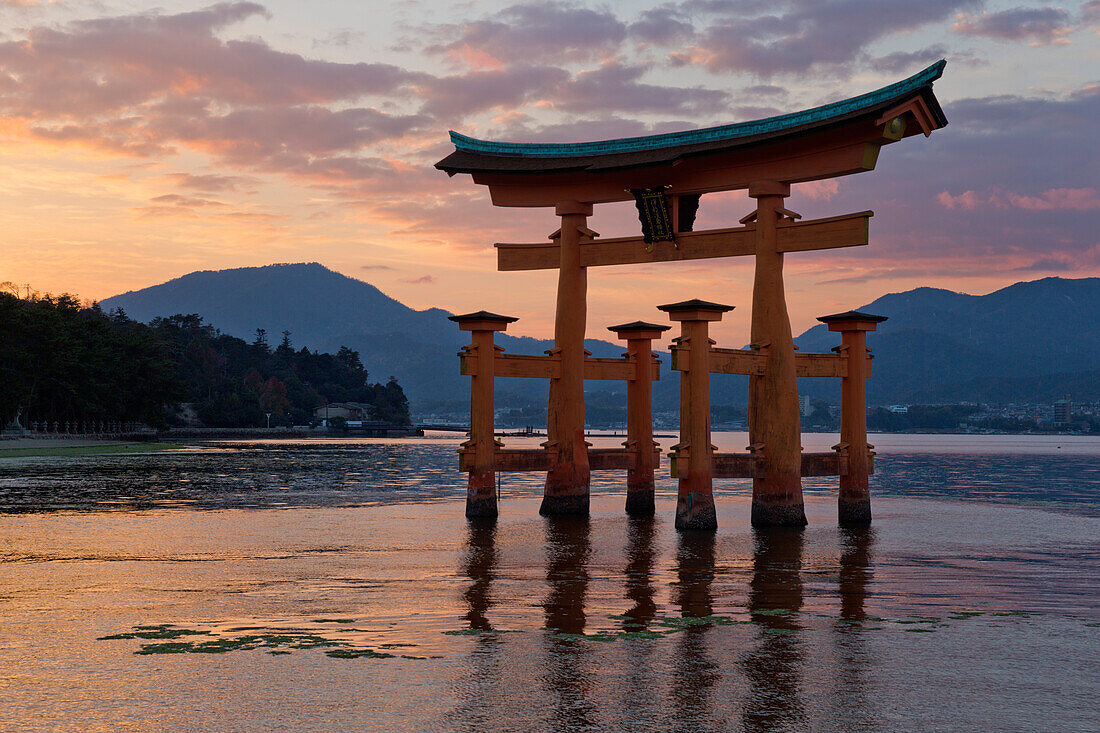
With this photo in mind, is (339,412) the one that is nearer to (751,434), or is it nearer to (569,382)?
(569,382)

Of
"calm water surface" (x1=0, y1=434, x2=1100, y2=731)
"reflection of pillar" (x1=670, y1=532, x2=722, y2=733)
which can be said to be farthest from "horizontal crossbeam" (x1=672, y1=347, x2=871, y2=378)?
"reflection of pillar" (x1=670, y1=532, x2=722, y2=733)

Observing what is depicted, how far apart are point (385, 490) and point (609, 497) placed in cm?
960

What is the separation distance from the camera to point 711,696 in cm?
884

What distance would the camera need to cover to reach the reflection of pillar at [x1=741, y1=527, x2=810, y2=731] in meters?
8.26

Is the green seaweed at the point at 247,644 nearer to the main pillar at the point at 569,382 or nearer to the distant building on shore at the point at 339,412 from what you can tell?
the main pillar at the point at 569,382

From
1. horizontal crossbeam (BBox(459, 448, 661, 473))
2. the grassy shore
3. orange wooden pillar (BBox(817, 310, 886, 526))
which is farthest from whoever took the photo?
the grassy shore

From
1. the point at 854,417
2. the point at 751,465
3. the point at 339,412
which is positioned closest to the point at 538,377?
the point at 751,465

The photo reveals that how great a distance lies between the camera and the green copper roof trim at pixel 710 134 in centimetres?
2181

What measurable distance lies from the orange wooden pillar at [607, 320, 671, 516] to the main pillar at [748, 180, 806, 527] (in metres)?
4.44

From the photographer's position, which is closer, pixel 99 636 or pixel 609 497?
pixel 99 636

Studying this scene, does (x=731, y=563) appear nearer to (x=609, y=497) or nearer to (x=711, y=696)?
(x=711, y=696)

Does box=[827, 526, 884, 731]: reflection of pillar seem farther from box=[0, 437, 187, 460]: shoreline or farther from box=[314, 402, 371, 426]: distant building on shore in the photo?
box=[314, 402, 371, 426]: distant building on shore

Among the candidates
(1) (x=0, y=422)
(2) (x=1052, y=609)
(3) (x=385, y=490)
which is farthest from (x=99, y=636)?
(1) (x=0, y=422)

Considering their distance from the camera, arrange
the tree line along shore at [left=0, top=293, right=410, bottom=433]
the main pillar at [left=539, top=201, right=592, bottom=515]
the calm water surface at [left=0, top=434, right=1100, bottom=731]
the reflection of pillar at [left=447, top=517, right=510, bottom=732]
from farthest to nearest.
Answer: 1. the tree line along shore at [left=0, top=293, right=410, bottom=433]
2. the main pillar at [left=539, top=201, right=592, bottom=515]
3. the calm water surface at [left=0, top=434, right=1100, bottom=731]
4. the reflection of pillar at [left=447, top=517, right=510, bottom=732]
